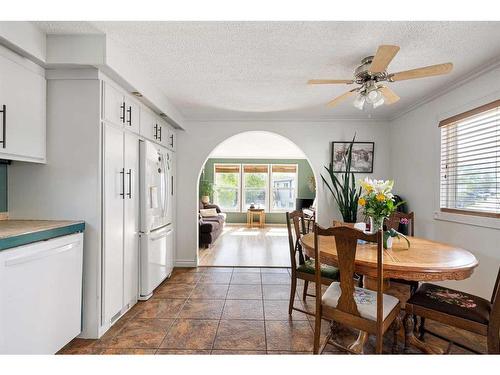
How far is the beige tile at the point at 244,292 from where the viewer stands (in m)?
2.93

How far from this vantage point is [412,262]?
163 cm

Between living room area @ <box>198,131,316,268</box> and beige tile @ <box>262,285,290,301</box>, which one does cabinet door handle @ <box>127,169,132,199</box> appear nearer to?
beige tile @ <box>262,285,290,301</box>

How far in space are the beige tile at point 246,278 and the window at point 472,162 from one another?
7.69 ft

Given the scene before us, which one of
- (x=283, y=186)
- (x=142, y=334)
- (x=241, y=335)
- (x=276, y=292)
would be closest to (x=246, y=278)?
(x=276, y=292)

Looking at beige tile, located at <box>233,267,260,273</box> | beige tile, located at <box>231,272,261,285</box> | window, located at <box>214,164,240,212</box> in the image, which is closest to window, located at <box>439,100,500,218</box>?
beige tile, located at <box>231,272,261,285</box>

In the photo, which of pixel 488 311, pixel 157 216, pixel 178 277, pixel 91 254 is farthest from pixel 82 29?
pixel 488 311

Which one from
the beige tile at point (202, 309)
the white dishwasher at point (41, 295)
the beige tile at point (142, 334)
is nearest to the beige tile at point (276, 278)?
the beige tile at point (202, 309)

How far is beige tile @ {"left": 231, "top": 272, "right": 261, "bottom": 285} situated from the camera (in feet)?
11.1

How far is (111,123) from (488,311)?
9.67 feet

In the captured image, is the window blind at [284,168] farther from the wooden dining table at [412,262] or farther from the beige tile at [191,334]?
the beige tile at [191,334]

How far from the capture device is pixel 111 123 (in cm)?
219

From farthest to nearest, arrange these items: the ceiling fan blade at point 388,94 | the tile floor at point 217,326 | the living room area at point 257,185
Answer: the living room area at point 257,185 < the ceiling fan blade at point 388,94 < the tile floor at point 217,326

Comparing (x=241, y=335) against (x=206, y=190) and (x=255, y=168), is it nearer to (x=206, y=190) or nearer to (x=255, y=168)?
(x=206, y=190)

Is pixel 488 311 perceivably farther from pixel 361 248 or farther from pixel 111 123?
pixel 111 123
